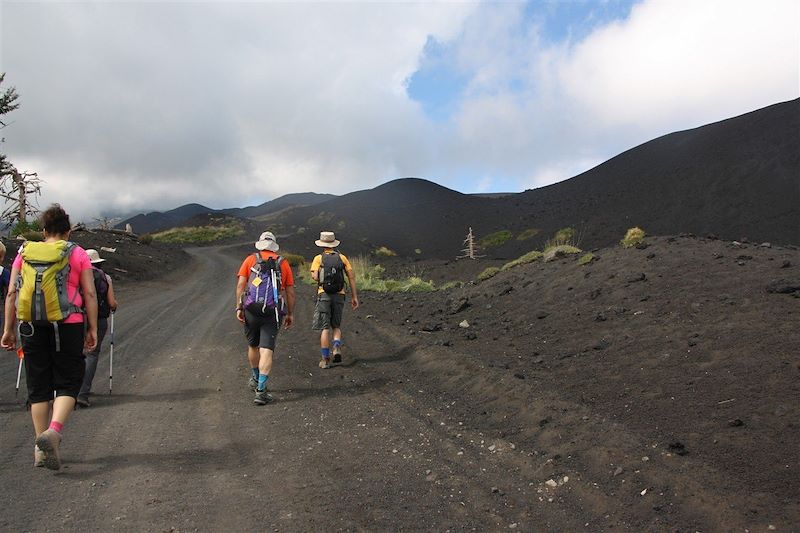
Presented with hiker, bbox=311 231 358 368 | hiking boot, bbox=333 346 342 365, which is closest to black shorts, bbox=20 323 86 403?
hiker, bbox=311 231 358 368

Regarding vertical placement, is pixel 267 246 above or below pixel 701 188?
below

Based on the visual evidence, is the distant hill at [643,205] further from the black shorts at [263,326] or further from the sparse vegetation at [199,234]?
the black shorts at [263,326]

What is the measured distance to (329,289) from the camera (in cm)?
755

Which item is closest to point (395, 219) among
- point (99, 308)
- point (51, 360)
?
point (99, 308)

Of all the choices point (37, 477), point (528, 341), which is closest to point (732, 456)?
point (528, 341)

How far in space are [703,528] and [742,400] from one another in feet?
6.08

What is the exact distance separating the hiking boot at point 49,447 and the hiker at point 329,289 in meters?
3.90

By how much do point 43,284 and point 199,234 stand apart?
53767mm

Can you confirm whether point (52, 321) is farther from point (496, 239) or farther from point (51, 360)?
point (496, 239)

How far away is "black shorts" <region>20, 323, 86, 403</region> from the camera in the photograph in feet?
13.6

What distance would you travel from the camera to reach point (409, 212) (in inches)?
2603

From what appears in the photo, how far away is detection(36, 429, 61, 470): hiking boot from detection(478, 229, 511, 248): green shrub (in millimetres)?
43261

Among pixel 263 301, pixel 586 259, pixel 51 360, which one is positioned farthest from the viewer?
pixel 586 259

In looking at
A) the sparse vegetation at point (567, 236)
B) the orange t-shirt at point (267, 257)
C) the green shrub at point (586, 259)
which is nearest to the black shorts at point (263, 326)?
the orange t-shirt at point (267, 257)
